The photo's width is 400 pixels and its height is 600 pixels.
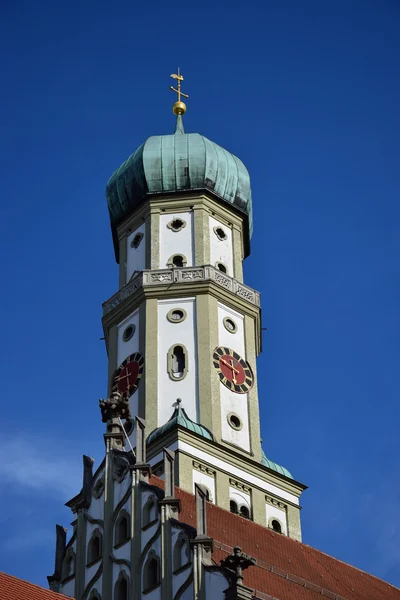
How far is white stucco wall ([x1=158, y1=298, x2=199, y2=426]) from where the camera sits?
125 ft

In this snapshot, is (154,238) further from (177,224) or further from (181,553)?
(181,553)

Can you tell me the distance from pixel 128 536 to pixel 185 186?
17.5 m

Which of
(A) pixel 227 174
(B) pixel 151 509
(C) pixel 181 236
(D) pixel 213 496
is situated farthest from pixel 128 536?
(A) pixel 227 174

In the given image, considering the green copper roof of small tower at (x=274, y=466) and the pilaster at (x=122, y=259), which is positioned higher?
the pilaster at (x=122, y=259)

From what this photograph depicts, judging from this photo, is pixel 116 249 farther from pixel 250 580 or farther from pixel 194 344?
pixel 250 580

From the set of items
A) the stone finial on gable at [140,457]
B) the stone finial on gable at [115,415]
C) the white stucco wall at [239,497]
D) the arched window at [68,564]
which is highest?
the white stucco wall at [239,497]

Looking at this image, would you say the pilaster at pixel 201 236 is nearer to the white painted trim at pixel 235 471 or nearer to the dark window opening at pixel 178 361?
the dark window opening at pixel 178 361

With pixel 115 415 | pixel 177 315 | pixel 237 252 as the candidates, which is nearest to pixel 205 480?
pixel 177 315

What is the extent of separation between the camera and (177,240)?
1663 inches

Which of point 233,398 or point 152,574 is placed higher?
point 233,398

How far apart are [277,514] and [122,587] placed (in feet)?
34.4

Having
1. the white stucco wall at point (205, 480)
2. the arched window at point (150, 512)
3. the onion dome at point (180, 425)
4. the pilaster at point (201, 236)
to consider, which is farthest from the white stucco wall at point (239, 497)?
the arched window at point (150, 512)

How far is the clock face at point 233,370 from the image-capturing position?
1534 inches

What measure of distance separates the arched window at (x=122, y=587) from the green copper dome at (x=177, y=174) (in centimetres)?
1799
